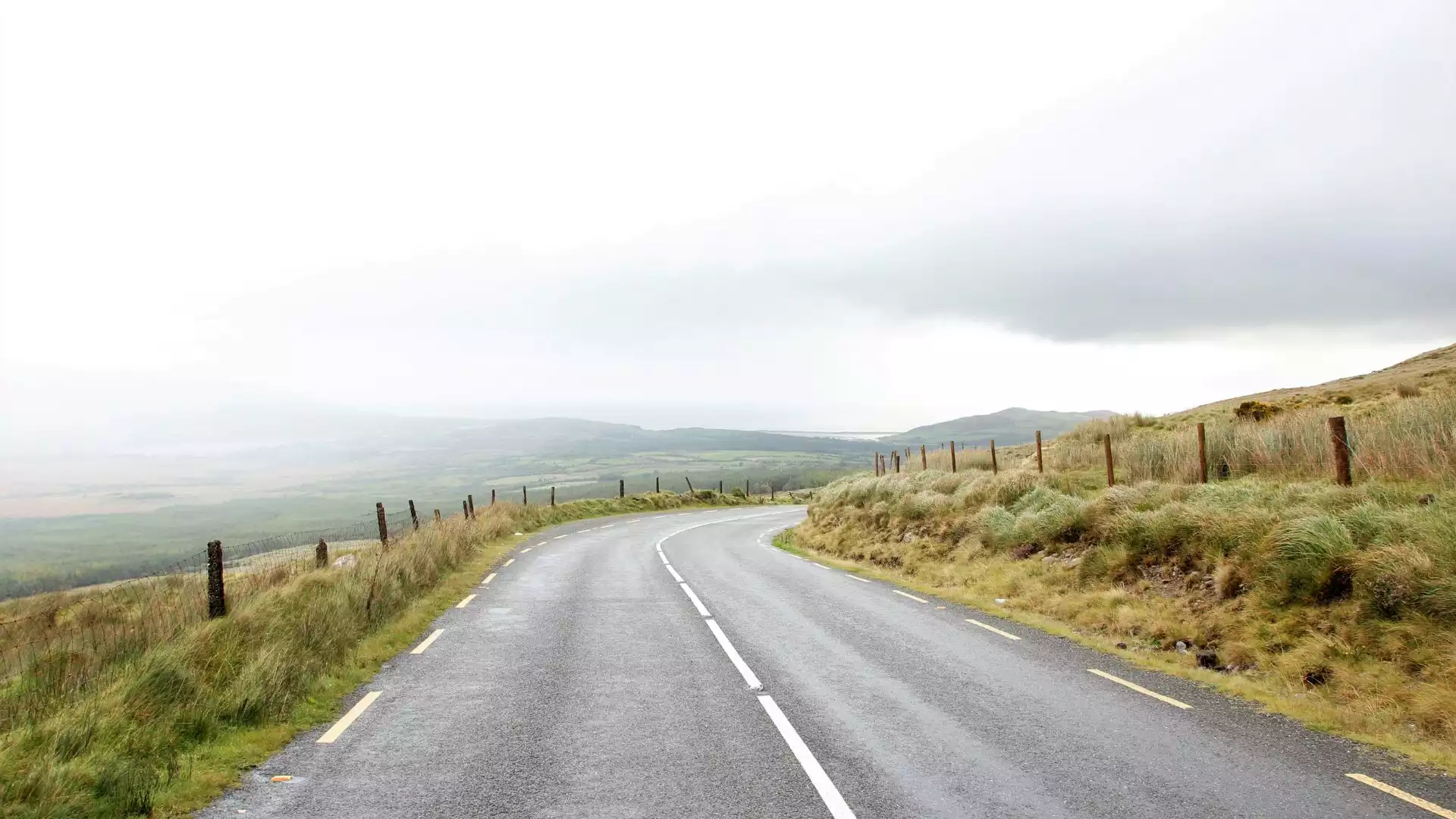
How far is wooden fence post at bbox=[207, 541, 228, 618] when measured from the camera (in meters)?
9.92

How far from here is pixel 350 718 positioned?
280 inches

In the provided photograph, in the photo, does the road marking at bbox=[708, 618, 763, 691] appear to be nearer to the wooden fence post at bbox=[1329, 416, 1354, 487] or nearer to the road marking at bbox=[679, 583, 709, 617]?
the road marking at bbox=[679, 583, 709, 617]

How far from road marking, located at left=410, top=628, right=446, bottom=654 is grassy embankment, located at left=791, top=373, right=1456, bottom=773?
9308 millimetres

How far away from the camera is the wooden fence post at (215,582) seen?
391 inches

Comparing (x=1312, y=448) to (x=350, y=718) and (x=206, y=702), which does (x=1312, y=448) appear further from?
(x=206, y=702)

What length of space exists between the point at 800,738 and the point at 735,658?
3188mm

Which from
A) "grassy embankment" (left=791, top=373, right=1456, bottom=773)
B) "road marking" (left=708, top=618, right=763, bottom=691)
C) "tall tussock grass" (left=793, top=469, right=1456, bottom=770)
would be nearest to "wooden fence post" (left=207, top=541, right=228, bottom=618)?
"road marking" (left=708, top=618, right=763, bottom=691)

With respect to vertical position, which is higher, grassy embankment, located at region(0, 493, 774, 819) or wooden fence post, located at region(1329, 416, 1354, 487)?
wooden fence post, located at region(1329, 416, 1354, 487)

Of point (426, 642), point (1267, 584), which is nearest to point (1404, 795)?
point (1267, 584)

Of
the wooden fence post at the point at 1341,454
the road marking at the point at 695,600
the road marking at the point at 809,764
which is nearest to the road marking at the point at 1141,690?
the road marking at the point at 809,764

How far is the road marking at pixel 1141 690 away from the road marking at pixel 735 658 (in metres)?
4.06

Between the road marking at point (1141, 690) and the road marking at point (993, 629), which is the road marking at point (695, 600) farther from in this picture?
the road marking at point (1141, 690)

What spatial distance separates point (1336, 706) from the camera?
7.02m

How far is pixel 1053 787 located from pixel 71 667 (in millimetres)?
10196
